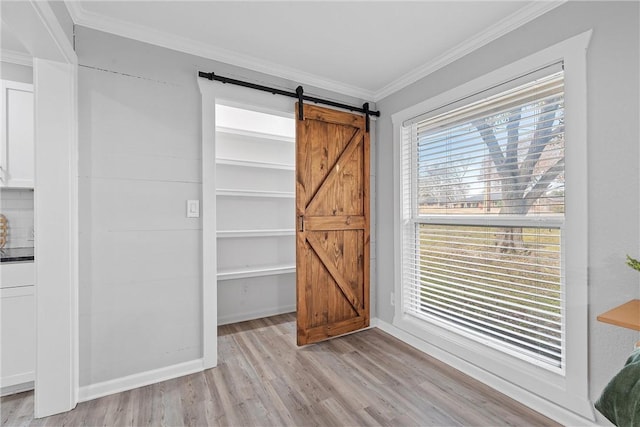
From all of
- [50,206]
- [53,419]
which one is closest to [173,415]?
[53,419]

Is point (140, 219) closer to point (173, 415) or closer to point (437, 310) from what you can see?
point (173, 415)

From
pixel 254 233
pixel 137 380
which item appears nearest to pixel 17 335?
pixel 137 380

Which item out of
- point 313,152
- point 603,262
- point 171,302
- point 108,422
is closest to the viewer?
point 603,262

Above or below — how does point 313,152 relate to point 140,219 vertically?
above

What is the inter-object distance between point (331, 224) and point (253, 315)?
61.5 inches

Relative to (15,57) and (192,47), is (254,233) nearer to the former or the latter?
(192,47)

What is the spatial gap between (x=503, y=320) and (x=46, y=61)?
11.3 ft

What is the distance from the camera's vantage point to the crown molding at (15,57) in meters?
2.30

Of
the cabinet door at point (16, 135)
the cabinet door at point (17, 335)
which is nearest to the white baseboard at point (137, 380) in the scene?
the cabinet door at point (17, 335)

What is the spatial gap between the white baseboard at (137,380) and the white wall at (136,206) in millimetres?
35

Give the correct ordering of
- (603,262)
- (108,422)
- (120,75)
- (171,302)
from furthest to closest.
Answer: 1. (171,302)
2. (120,75)
3. (108,422)
4. (603,262)

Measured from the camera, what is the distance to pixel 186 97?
2.37m

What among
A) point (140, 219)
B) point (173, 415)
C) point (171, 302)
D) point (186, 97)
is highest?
point (186, 97)

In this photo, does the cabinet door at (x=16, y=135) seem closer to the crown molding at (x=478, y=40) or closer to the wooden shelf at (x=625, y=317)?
the crown molding at (x=478, y=40)
